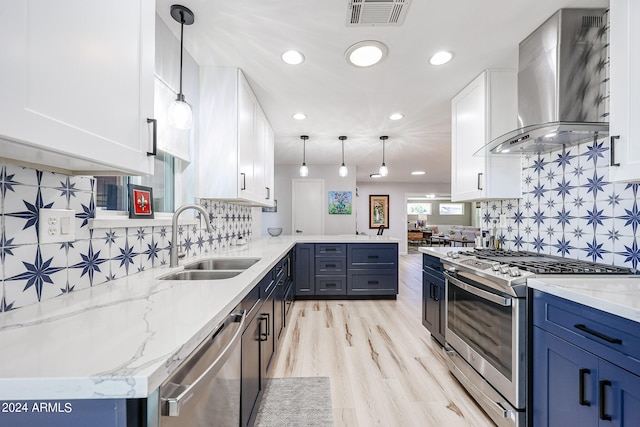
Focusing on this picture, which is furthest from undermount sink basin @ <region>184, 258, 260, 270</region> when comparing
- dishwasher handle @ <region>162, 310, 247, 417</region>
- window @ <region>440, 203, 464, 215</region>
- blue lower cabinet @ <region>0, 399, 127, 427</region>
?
window @ <region>440, 203, 464, 215</region>

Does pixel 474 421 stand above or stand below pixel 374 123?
below

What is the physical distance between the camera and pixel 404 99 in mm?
2775

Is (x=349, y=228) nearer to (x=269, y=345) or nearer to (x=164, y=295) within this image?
(x=269, y=345)

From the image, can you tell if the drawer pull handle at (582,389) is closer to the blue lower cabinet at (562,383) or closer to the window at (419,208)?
the blue lower cabinet at (562,383)

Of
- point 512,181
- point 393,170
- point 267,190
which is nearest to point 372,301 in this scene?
point 267,190

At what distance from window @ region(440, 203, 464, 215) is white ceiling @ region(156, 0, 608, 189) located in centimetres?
987

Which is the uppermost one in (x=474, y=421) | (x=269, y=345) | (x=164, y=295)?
(x=164, y=295)

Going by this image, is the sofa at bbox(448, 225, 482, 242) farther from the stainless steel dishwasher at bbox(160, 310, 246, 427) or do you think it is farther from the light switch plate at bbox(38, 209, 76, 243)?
the light switch plate at bbox(38, 209, 76, 243)

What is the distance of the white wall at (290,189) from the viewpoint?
6309 millimetres

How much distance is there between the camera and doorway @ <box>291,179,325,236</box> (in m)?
6.30

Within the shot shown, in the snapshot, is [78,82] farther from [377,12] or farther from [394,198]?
[394,198]

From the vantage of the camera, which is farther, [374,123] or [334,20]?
[374,123]

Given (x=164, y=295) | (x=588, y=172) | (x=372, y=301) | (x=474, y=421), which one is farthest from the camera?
(x=372, y=301)

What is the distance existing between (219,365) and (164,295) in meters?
0.38
